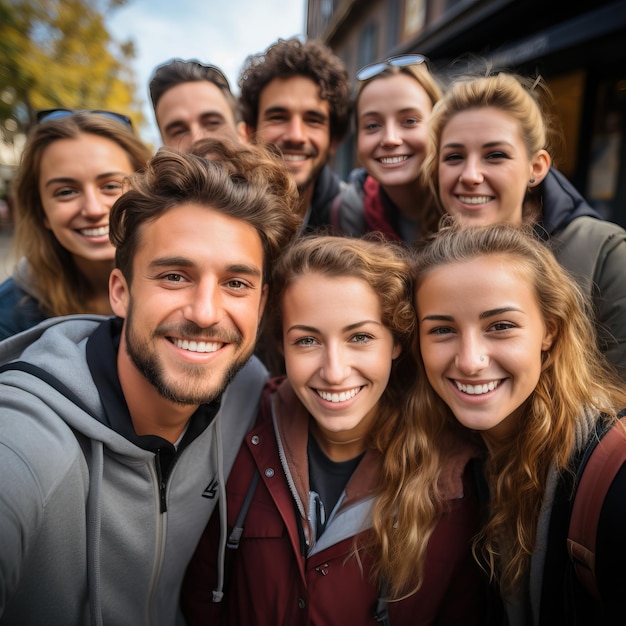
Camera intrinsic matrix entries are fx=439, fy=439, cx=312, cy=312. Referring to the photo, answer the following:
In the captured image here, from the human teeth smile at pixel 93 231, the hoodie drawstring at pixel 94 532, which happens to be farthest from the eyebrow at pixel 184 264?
the human teeth smile at pixel 93 231

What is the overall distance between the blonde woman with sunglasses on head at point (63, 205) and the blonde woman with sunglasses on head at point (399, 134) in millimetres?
1574

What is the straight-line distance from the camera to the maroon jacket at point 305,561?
6.07 feet

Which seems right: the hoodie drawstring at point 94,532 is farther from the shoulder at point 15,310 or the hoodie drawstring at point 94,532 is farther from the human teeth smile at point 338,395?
the shoulder at point 15,310

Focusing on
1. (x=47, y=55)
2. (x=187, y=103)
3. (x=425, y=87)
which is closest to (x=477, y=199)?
(x=425, y=87)

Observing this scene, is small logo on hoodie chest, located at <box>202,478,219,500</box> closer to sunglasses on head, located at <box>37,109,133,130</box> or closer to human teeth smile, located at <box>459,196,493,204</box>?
human teeth smile, located at <box>459,196,493,204</box>

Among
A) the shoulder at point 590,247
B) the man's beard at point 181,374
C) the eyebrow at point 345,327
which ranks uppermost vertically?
the shoulder at point 590,247

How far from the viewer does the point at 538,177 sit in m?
2.46

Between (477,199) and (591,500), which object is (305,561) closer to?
(591,500)

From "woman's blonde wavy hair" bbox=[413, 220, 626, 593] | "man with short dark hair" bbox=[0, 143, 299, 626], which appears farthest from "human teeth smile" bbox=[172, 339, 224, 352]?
"woman's blonde wavy hair" bbox=[413, 220, 626, 593]

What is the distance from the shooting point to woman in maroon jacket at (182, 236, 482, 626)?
1855 millimetres

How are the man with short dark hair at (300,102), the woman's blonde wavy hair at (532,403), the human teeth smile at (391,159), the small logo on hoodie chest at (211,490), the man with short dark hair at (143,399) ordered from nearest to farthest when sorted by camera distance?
the man with short dark hair at (143,399), the woman's blonde wavy hair at (532,403), the small logo on hoodie chest at (211,490), the human teeth smile at (391,159), the man with short dark hair at (300,102)

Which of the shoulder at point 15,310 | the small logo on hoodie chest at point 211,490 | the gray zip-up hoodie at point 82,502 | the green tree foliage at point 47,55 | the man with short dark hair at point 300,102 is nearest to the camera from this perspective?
the gray zip-up hoodie at point 82,502

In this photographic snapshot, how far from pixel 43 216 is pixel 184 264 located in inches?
74.1

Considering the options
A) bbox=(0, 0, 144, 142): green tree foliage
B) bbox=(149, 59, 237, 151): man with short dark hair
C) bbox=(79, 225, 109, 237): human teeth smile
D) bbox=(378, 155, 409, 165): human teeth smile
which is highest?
bbox=(0, 0, 144, 142): green tree foliage
